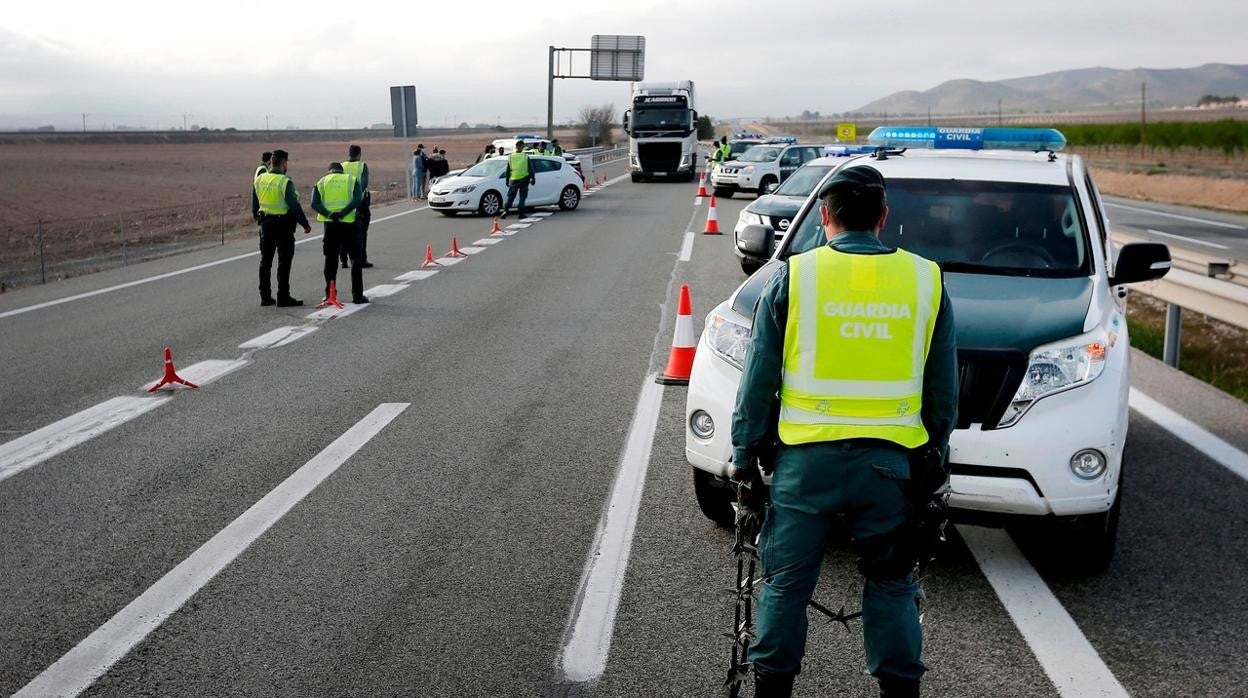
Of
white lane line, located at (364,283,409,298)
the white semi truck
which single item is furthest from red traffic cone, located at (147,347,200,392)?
the white semi truck

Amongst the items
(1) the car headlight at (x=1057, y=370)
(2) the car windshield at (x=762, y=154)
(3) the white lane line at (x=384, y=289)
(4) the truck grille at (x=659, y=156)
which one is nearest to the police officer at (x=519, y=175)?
(2) the car windshield at (x=762, y=154)

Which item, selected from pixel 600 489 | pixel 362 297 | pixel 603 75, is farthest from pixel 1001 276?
pixel 603 75

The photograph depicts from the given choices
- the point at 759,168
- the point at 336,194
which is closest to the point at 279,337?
the point at 336,194

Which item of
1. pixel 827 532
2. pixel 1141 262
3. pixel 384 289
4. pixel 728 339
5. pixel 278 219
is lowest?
pixel 384 289

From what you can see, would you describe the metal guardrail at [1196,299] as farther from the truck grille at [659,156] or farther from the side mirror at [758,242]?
the truck grille at [659,156]

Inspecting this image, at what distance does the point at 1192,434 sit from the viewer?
318 inches

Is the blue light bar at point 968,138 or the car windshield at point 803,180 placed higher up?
the blue light bar at point 968,138

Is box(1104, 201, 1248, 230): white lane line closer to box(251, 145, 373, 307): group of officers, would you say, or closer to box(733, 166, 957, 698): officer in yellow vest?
box(251, 145, 373, 307): group of officers

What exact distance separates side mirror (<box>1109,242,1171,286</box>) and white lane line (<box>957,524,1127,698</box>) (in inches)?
61.4

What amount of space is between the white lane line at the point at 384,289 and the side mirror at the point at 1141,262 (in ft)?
34.9

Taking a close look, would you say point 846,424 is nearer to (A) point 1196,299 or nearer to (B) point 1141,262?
(B) point 1141,262

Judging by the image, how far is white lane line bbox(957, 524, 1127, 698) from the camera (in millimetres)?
4387

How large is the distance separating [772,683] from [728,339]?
7.72 ft

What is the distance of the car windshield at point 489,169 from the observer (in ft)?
98.1
